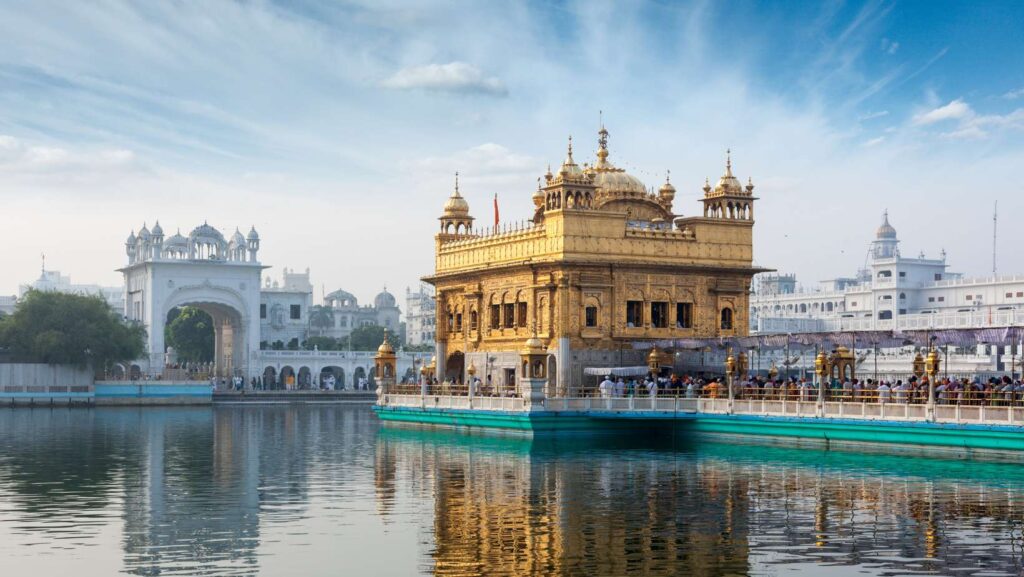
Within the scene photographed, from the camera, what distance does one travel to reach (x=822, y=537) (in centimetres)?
1909

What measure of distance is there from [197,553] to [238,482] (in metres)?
9.76

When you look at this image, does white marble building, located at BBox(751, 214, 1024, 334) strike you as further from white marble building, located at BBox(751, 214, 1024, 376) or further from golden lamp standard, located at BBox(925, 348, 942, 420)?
golden lamp standard, located at BBox(925, 348, 942, 420)

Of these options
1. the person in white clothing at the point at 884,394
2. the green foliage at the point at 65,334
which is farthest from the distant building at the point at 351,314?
the person in white clothing at the point at 884,394

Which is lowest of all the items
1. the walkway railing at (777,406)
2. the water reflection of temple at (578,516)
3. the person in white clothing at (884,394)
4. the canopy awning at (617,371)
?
the water reflection of temple at (578,516)

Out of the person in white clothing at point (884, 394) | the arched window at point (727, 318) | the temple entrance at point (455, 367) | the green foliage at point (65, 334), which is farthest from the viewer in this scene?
the green foliage at point (65, 334)

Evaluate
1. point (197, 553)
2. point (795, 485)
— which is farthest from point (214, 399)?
point (197, 553)

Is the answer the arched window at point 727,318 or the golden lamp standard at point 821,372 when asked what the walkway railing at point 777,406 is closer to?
the golden lamp standard at point 821,372

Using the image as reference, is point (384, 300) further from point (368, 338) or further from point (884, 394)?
point (884, 394)

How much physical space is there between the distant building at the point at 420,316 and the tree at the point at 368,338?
26572 mm

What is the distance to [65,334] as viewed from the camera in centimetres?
7162

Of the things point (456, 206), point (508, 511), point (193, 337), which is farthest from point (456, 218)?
point (193, 337)

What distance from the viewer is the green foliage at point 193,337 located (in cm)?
10175

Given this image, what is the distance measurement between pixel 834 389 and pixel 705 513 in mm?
12548

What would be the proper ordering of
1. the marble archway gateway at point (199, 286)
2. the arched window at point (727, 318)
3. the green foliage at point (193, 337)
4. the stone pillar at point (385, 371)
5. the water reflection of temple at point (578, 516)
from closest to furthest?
the water reflection of temple at point (578, 516) → the arched window at point (727, 318) → the stone pillar at point (385, 371) → the marble archway gateway at point (199, 286) → the green foliage at point (193, 337)
